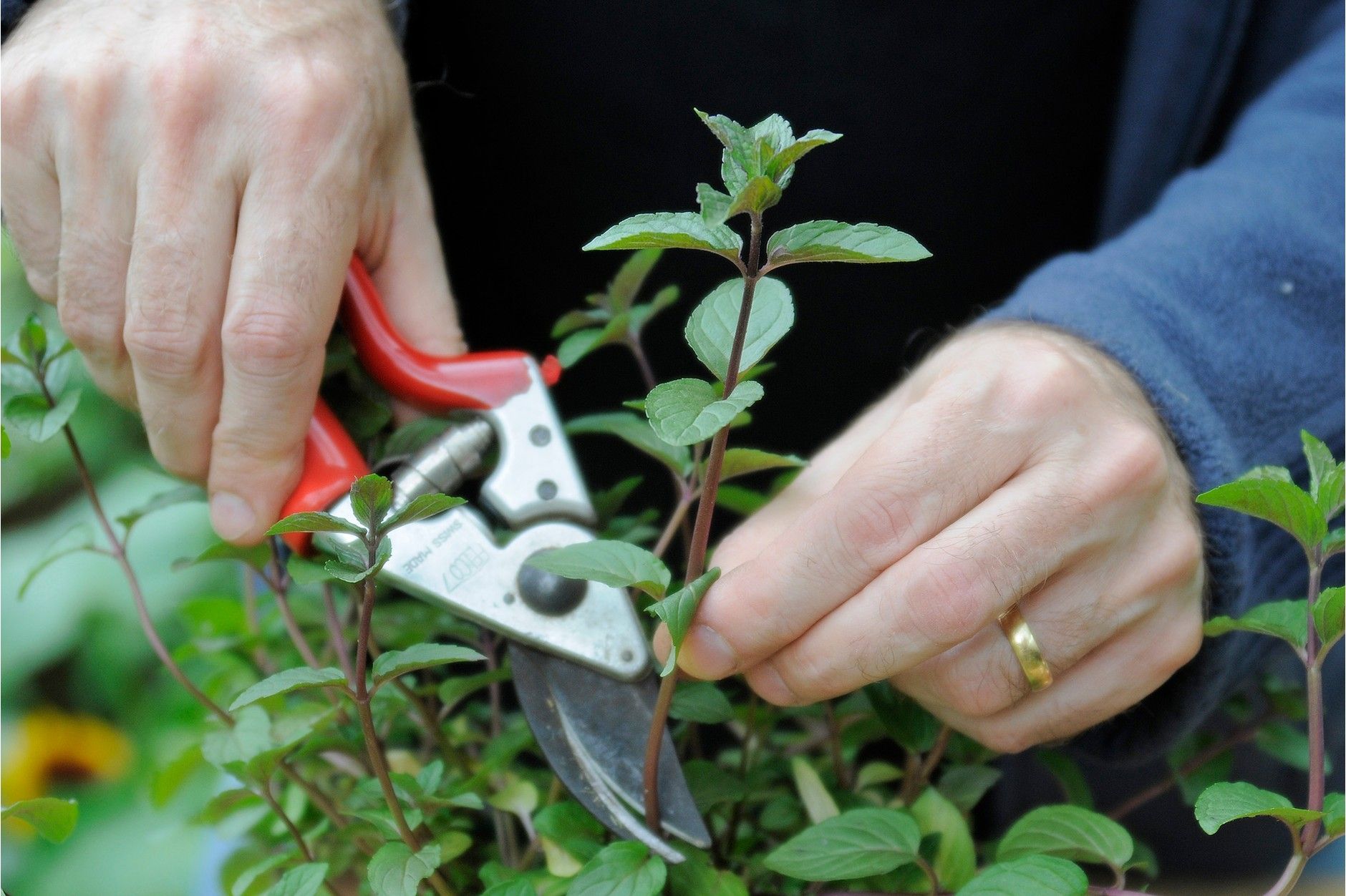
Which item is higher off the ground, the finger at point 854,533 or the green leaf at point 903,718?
the finger at point 854,533

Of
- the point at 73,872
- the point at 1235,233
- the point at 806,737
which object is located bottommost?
the point at 73,872

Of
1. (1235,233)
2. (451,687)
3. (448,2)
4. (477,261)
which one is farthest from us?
(477,261)

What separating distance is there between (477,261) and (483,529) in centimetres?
67

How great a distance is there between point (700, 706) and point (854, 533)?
0.48 feet

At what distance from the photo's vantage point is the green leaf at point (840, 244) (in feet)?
1.36

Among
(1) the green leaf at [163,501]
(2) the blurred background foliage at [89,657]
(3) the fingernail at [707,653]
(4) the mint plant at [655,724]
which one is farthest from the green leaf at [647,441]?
(2) the blurred background foliage at [89,657]

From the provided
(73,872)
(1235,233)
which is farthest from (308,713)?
(73,872)

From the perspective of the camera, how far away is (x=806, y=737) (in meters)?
0.88

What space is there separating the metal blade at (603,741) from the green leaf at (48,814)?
0.25m

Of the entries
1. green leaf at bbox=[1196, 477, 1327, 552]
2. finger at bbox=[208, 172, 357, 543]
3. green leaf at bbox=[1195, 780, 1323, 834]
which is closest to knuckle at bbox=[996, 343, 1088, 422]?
green leaf at bbox=[1196, 477, 1327, 552]

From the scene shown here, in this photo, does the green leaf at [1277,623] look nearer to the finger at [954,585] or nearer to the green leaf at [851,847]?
the finger at [954,585]

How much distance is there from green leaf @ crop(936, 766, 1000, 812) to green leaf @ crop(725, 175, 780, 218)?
1.45ft

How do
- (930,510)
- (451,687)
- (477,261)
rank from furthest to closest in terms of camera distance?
1. (477,261)
2. (451,687)
3. (930,510)

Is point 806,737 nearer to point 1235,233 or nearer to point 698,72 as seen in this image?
point 1235,233
